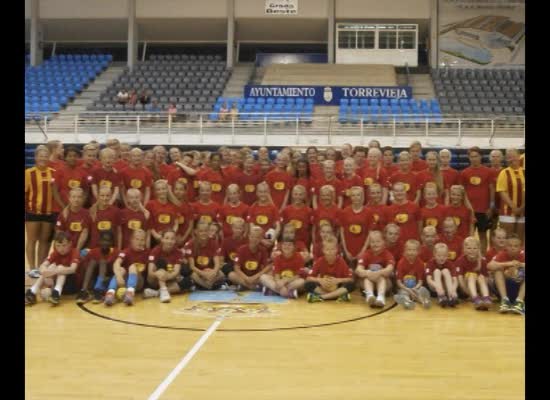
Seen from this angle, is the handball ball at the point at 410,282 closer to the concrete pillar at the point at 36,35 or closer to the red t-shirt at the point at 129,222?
the red t-shirt at the point at 129,222

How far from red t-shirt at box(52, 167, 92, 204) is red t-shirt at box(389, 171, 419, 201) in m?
3.67

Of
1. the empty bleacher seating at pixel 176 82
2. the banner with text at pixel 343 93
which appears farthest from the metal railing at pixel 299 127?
the banner with text at pixel 343 93

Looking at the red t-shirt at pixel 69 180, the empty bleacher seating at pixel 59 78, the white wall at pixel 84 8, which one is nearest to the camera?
the red t-shirt at pixel 69 180

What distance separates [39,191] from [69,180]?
37 centimetres

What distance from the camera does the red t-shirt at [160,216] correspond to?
21.2 ft

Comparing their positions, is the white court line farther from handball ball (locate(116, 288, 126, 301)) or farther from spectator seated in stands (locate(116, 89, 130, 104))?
spectator seated in stands (locate(116, 89, 130, 104))

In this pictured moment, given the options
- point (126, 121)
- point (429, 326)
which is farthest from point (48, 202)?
point (126, 121)

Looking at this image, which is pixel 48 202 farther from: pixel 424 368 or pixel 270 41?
pixel 270 41

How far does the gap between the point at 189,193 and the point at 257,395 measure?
443 cm

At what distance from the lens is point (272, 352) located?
4160mm

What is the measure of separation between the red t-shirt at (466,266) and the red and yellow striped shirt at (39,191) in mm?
4706

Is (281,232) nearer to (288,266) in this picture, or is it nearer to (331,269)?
(288,266)

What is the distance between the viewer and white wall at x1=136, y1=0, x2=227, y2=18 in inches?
834

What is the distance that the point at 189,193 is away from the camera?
7.46 m
